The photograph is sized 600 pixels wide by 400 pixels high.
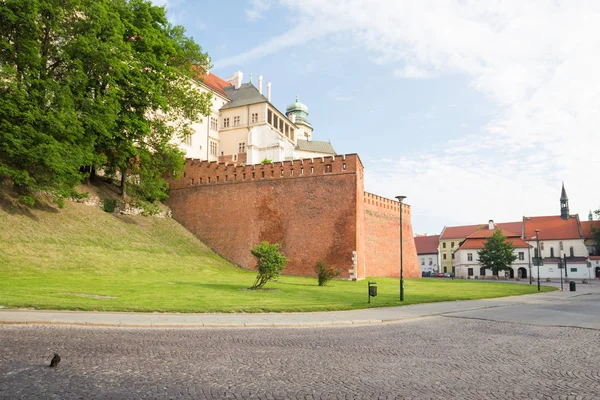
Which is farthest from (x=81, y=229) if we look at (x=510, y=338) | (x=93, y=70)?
(x=510, y=338)

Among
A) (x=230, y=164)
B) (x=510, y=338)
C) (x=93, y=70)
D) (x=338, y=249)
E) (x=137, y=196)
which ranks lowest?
(x=510, y=338)

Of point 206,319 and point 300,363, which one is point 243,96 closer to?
point 206,319

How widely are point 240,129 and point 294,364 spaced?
58616 millimetres

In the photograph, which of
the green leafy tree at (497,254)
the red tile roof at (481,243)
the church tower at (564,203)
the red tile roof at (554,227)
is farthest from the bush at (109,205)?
the church tower at (564,203)

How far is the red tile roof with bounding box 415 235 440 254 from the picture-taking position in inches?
3917

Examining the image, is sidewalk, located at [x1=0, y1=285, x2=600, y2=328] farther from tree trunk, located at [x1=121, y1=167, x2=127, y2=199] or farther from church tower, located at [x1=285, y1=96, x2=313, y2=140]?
church tower, located at [x1=285, y1=96, x2=313, y2=140]

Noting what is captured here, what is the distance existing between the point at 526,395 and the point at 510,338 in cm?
507

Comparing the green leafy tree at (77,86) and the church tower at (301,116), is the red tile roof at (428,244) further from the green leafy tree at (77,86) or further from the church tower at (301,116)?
the green leafy tree at (77,86)

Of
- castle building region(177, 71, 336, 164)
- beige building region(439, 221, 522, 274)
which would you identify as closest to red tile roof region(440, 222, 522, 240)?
beige building region(439, 221, 522, 274)

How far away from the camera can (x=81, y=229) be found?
29062 millimetres

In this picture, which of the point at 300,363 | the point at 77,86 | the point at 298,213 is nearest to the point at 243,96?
the point at 298,213

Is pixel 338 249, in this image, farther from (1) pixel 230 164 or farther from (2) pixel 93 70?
(2) pixel 93 70

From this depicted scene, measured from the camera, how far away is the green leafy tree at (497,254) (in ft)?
223

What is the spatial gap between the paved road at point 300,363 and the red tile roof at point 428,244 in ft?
298
